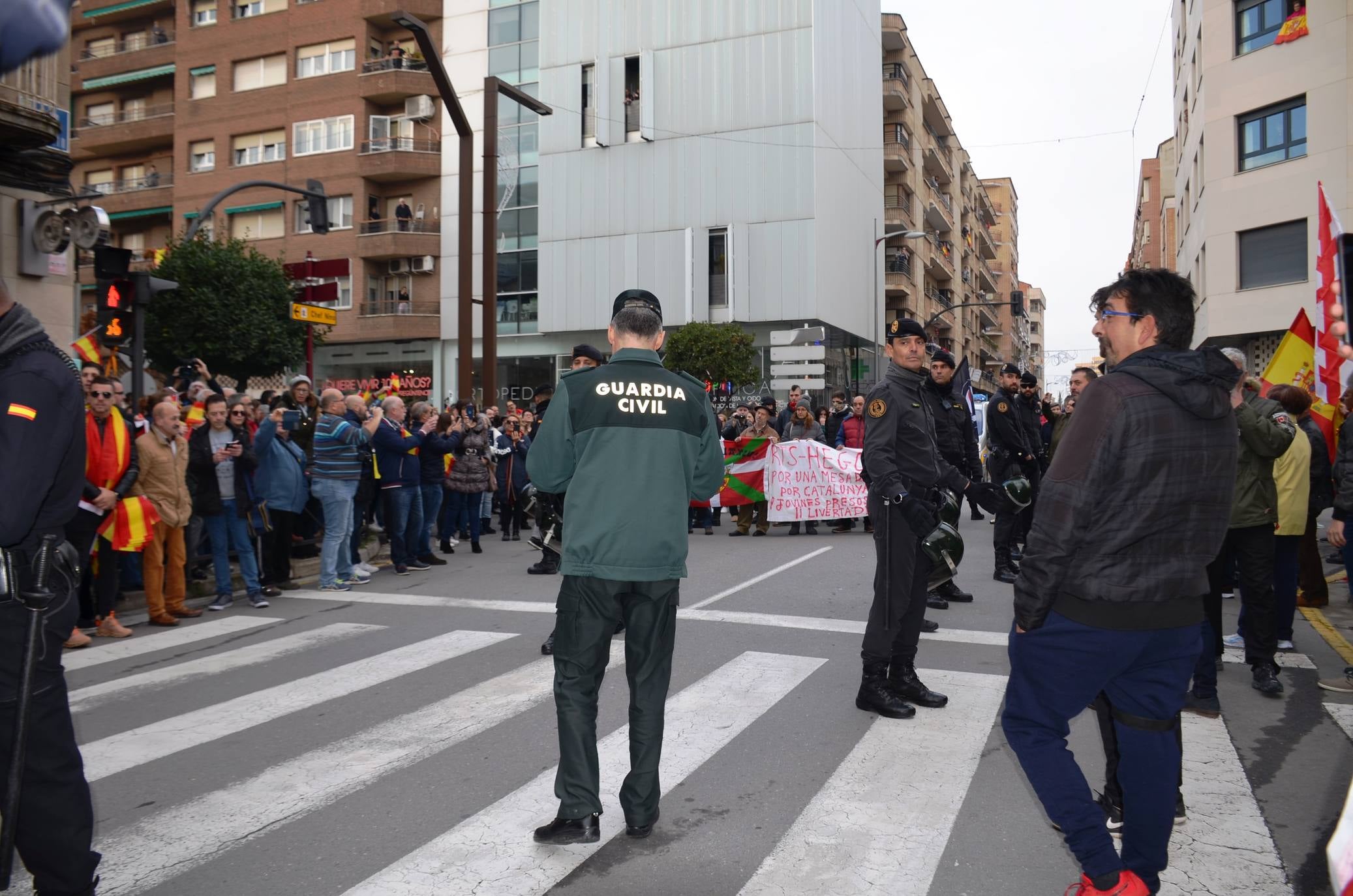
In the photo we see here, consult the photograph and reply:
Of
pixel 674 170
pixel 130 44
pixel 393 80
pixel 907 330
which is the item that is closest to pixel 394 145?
pixel 393 80

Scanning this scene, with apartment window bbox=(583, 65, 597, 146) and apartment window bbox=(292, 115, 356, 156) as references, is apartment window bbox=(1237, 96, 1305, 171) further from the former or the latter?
apartment window bbox=(292, 115, 356, 156)

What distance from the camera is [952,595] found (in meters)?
8.87

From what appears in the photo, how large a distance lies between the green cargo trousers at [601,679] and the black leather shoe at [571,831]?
37 millimetres

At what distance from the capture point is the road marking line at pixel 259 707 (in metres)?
4.89

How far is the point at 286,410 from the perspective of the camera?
10109 mm

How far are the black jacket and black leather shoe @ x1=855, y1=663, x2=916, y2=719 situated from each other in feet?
20.2

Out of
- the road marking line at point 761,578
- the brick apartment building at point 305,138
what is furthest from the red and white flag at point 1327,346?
the brick apartment building at point 305,138

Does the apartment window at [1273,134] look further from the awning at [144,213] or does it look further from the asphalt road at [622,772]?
the awning at [144,213]

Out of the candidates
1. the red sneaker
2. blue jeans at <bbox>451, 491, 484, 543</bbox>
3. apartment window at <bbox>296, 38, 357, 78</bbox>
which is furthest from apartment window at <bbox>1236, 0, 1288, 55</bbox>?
apartment window at <bbox>296, 38, 357, 78</bbox>

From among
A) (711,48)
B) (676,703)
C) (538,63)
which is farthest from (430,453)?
(538,63)

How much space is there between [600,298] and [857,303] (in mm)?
10568

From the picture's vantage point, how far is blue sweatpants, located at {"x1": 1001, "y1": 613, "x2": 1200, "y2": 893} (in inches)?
117

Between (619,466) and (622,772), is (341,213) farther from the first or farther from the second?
(619,466)

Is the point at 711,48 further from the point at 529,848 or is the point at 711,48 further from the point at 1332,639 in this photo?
the point at 529,848
